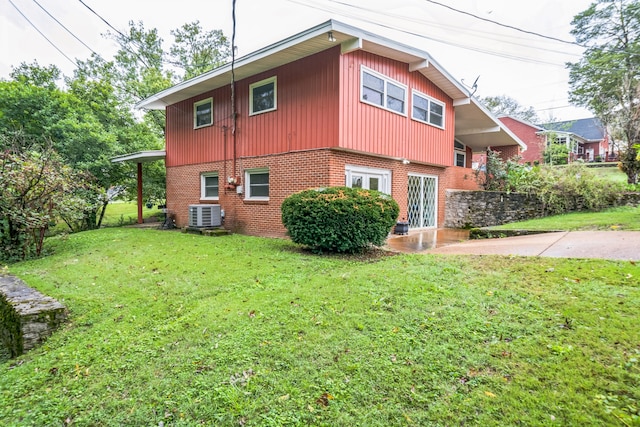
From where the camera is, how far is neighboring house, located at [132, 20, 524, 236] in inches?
327

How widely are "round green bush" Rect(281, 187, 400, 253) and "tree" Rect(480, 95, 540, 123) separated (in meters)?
40.2

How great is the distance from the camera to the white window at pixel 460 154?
1698 cm

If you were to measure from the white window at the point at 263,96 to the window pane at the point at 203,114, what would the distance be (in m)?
2.34

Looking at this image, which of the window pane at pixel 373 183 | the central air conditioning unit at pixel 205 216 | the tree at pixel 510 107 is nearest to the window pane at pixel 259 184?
the central air conditioning unit at pixel 205 216

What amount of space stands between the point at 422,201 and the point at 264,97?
258 inches

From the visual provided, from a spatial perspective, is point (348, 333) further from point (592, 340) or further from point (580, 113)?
point (580, 113)

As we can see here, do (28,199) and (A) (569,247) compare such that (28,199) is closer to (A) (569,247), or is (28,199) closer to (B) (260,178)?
(B) (260,178)

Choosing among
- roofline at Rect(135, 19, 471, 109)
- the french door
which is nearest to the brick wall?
the french door

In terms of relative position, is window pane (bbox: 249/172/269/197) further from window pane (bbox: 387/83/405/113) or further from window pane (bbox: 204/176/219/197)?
window pane (bbox: 387/83/405/113)

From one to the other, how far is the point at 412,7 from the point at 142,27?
811 inches

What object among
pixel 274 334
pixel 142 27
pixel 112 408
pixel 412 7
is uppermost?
pixel 142 27

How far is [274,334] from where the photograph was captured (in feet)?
10.7

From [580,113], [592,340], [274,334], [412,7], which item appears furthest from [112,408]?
[580,113]

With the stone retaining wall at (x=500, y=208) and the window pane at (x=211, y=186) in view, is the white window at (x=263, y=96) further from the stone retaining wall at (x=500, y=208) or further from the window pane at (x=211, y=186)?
the stone retaining wall at (x=500, y=208)
